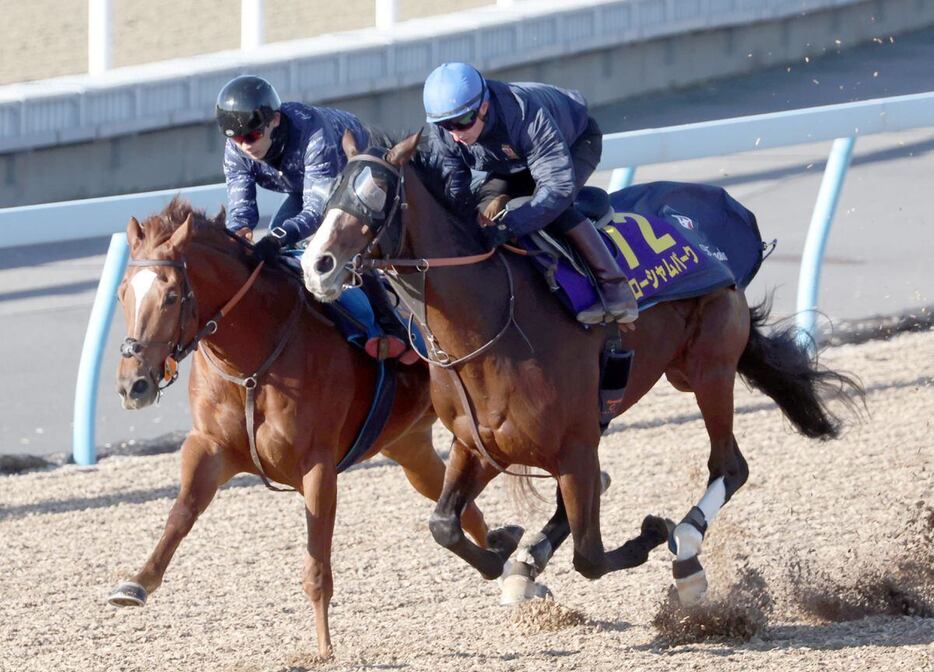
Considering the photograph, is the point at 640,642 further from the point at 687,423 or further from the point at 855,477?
the point at 687,423

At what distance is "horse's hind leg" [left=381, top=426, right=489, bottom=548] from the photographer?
5.61 m

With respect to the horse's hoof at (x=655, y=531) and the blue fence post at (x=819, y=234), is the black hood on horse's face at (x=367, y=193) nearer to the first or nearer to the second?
the horse's hoof at (x=655, y=531)

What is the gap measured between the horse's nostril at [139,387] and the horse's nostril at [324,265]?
1.98 feet

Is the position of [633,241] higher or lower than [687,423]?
higher

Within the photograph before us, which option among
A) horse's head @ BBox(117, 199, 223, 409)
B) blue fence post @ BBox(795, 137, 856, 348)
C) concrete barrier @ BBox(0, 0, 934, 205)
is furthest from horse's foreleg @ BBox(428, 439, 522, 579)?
concrete barrier @ BBox(0, 0, 934, 205)

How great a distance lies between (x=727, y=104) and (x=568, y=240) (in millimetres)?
7988

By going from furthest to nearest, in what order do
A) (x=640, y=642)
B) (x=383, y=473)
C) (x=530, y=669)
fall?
(x=383, y=473) < (x=640, y=642) < (x=530, y=669)

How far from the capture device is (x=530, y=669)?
4598mm

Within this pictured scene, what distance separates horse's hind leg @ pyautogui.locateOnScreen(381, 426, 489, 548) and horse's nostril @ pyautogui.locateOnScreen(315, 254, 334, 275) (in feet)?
4.74

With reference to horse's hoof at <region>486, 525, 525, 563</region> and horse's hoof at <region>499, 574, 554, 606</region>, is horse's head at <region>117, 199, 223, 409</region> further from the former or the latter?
horse's hoof at <region>486, 525, 525, 563</region>

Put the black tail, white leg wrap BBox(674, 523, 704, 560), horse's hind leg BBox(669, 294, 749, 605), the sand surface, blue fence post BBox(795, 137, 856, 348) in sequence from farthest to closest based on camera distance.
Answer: the sand surface
blue fence post BBox(795, 137, 856, 348)
the black tail
horse's hind leg BBox(669, 294, 749, 605)
white leg wrap BBox(674, 523, 704, 560)

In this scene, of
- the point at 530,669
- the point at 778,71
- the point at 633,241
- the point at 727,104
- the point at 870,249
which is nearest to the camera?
the point at 530,669

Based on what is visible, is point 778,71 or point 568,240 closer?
point 568,240

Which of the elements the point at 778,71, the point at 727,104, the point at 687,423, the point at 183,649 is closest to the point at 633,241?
the point at 183,649
